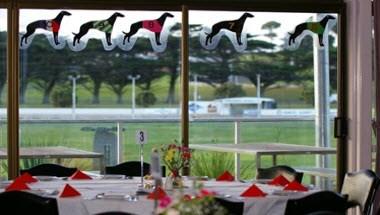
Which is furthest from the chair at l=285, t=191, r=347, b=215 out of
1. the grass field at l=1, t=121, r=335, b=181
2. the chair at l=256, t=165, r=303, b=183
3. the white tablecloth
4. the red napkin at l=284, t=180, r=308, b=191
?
the grass field at l=1, t=121, r=335, b=181

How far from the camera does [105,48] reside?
7434 mm

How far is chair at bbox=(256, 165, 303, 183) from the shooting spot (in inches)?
244

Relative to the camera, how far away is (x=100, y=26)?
24.2 ft

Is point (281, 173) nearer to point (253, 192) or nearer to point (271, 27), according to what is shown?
point (253, 192)

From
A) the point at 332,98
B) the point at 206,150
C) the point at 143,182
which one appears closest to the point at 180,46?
the point at 206,150

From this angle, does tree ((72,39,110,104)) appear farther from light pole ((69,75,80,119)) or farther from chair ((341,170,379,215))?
chair ((341,170,379,215))

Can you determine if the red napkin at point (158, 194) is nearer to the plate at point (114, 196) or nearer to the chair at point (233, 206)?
the plate at point (114, 196)

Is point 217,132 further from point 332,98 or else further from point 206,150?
point 332,98

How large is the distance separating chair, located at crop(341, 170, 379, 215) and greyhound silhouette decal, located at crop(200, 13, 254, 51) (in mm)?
2138

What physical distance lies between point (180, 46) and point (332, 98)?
1605 millimetres

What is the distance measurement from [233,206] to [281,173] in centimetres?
191

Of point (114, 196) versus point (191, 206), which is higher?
point (191, 206)

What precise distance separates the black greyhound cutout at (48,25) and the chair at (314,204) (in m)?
3.34

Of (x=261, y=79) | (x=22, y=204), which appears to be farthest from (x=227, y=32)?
(x=22, y=204)
